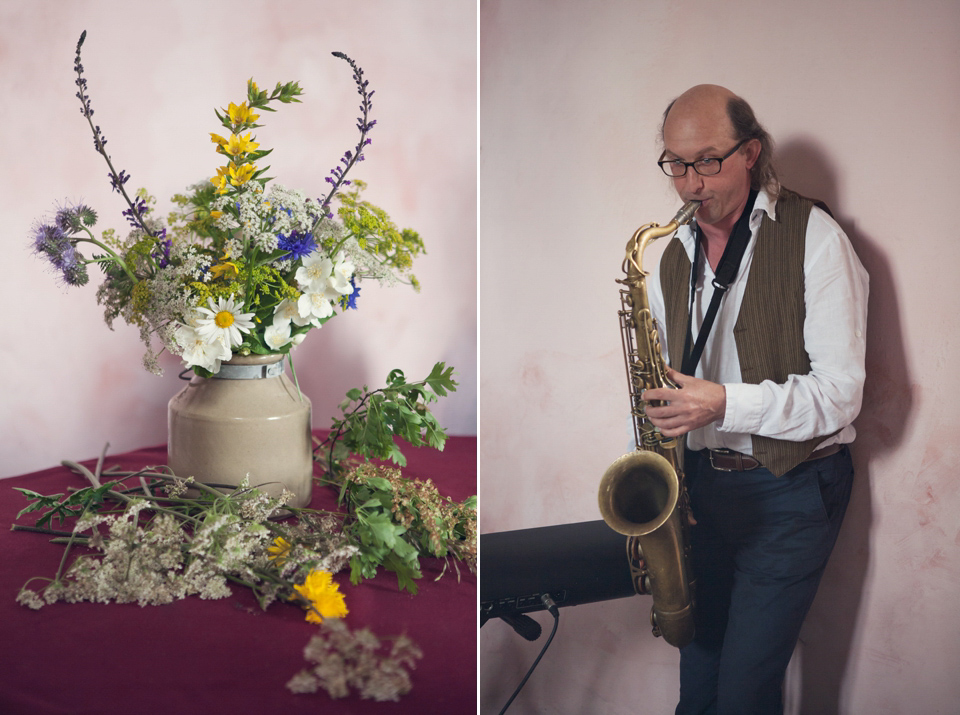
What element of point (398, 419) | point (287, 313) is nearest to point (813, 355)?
point (398, 419)

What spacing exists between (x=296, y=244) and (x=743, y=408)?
56 cm

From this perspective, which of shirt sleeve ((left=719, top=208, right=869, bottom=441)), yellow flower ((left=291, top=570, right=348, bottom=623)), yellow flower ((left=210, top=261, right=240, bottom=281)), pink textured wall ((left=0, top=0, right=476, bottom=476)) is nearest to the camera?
shirt sleeve ((left=719, top=208, right=869, bottom=441))

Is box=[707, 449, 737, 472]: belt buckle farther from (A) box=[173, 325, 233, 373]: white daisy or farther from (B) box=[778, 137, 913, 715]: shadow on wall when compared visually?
(A) box=[173, 325, 233, 373]: white daisy

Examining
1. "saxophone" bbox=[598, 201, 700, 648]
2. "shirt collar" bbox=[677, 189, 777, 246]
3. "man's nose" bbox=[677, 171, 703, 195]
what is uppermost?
"man's nose" bbox=[677, 171, 703, 195]

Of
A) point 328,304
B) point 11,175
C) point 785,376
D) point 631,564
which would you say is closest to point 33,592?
point 328,304

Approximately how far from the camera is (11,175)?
1.18 metres

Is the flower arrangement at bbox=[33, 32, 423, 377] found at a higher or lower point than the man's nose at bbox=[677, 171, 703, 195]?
lower

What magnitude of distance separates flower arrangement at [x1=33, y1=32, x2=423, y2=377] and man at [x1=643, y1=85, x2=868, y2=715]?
0.43 m

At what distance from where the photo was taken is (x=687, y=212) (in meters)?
0.57

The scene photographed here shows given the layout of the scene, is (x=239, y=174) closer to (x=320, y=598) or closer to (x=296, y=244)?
(x=296, y=244)

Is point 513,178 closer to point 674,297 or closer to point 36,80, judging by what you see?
point 674,297

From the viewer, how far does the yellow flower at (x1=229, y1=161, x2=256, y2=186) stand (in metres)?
0.79

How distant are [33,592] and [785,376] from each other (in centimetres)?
77

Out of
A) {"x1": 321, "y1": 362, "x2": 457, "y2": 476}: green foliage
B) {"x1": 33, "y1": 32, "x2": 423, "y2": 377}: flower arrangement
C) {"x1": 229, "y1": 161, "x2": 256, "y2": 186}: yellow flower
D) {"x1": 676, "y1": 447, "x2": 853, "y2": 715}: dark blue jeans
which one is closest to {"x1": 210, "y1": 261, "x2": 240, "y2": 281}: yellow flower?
{"x1": 33, "y1": 32, "x2": 423, "y2": 377}: flower arrangement
